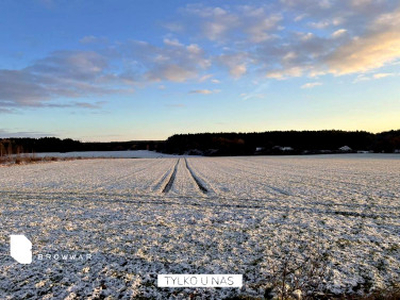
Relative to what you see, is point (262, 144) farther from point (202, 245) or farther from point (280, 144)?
point (202, 245)

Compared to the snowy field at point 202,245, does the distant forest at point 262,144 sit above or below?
above

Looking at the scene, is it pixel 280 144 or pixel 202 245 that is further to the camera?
pixel 280 144

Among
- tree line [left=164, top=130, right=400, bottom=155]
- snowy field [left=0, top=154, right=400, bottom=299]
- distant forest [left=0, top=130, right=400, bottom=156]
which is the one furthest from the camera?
tree line [left=164, top=130, right=400, bottom=155]

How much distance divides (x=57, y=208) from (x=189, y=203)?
6.45 meters

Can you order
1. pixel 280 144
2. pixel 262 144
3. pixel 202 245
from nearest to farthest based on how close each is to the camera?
pixel 202 245, pixel 280 144, pixel 262 144

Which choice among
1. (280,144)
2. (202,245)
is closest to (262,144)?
(280,144)

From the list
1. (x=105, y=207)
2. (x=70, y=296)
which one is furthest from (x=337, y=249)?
(x=105, y=207)

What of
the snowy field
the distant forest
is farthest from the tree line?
the snowy field

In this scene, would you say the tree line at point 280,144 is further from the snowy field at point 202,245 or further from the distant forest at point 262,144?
the snowy field at point 202,245

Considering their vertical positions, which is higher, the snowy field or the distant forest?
the distant forest

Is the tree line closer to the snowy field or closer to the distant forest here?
the distant forest

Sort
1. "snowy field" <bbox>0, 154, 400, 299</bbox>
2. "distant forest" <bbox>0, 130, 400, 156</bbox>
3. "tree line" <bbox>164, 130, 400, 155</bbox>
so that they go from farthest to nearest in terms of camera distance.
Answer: "tree line" <bbox>164, 130, 400, 155</bbox>, "distant forest" <bbox>0, 130, 400, 156</bbox>, "snowy field" <bbox>0, 154, 400, 299</bbox>

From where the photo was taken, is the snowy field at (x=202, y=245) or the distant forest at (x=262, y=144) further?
the distant forest at (x=262, y=144)

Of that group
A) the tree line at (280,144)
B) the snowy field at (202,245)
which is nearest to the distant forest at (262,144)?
the tree line at (280,144)
